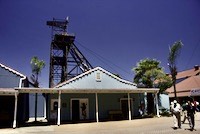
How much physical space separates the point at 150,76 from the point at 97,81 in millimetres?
6844

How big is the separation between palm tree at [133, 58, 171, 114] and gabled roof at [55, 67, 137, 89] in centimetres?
346

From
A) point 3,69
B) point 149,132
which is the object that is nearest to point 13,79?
point 3,69

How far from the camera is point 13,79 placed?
18875 mm

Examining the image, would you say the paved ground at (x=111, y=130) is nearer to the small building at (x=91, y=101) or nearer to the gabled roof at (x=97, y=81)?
the small building at (x=91, y=101)

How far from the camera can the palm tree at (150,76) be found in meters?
24.3

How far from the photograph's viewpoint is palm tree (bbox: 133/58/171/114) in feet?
79.7

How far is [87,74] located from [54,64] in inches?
364

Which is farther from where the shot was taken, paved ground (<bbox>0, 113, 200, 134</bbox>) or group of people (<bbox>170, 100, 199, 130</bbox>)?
group of people (<bbox>170, 100, 199, 130</bbox>)

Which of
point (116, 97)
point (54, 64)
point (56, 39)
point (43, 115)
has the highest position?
point (56, 39)

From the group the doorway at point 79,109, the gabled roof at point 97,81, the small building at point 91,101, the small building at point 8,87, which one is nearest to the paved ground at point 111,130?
the small building at point 8,87

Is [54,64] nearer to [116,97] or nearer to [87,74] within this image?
[87,74]

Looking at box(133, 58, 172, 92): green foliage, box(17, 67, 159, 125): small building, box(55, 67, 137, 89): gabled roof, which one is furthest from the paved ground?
box(133, 58, 172, 92): green foliage

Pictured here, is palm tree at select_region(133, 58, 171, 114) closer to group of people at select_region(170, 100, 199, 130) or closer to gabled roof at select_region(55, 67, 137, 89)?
gabled roof at select_region(55, 67, 137, 89)

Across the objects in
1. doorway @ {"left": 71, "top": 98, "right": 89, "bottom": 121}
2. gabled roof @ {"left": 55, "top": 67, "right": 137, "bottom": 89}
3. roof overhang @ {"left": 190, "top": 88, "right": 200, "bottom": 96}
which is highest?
gabled roof @ {"left": 55, "top": 67, "right": 137, "bottom": 89}
